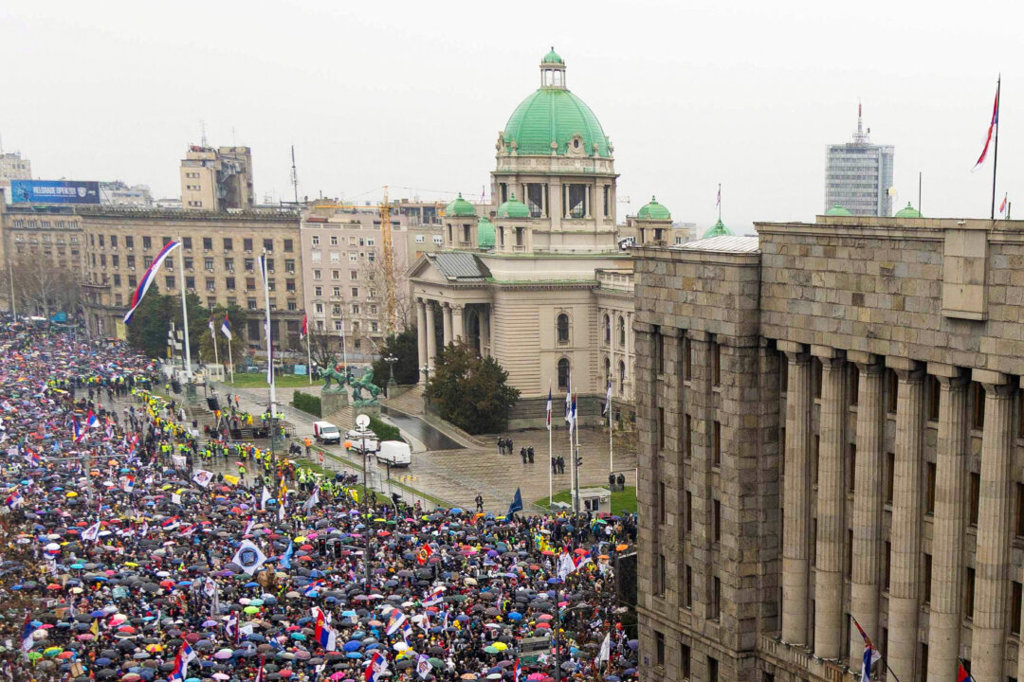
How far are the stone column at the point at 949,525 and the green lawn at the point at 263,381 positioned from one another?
101m

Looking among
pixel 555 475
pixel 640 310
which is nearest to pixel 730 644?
pixel 640 310

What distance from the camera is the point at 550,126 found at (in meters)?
114

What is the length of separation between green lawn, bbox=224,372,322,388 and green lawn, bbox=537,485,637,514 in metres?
56.9

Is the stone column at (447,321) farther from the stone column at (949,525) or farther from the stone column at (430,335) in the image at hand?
the stone column at (949,525)

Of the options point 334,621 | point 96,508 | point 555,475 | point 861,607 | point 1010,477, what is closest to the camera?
point 1010,477

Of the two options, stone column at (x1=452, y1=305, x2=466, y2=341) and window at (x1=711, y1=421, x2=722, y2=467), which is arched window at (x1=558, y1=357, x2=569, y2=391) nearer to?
stone column at (x1=452, y1=305, x2=466, y2=341)

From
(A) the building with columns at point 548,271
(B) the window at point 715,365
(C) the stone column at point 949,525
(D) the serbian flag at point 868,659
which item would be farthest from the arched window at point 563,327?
(C) the stone column at point 949,525

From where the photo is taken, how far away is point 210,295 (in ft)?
534

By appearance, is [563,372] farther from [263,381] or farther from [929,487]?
[929,487]

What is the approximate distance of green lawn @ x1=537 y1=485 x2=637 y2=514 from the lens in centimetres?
7394

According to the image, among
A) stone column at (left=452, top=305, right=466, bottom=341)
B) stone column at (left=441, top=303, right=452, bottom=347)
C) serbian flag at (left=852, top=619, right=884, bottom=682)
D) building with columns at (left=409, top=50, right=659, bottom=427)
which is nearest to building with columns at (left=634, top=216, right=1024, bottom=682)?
serbian flag at (left=852, top=619, right=884, bottom=682)

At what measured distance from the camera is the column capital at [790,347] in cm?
3694

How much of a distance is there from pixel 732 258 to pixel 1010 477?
1128 cm

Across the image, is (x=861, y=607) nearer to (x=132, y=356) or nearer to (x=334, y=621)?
(x=334, y=621)
